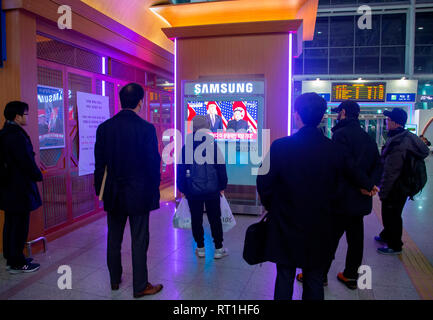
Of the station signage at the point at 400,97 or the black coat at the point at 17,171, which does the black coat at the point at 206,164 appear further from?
the station signage at the point at 400,97

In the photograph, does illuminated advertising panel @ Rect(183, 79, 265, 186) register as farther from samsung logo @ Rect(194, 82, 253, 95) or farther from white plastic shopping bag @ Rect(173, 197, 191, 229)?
white plastic shopping bag @ Rect(173, 197, 191, 229)

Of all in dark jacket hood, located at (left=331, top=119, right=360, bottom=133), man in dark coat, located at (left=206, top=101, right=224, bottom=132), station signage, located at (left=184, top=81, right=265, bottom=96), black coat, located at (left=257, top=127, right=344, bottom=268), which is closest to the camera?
black coat, located at (left=257, top=127, right=344, bottom=268)

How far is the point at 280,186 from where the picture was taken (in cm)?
193

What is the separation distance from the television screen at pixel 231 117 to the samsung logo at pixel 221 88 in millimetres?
153

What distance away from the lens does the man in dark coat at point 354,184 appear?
2760mm

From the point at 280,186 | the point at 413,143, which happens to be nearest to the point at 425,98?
the point at 413,143

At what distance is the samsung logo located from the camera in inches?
201

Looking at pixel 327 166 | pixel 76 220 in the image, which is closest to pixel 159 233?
pixel 76 220

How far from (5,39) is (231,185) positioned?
376 cm

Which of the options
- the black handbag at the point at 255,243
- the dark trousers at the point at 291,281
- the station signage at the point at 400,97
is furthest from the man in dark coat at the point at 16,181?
the station signage at the point at 400,97

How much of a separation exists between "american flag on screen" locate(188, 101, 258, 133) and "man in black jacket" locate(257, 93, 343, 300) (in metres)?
3.19

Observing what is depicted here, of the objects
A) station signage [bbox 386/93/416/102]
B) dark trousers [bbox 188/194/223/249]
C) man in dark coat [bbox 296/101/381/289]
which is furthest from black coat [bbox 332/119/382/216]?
station signage [bbox 386/93/416/102]

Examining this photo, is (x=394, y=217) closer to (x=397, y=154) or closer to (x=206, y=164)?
(x=397, y=154)
